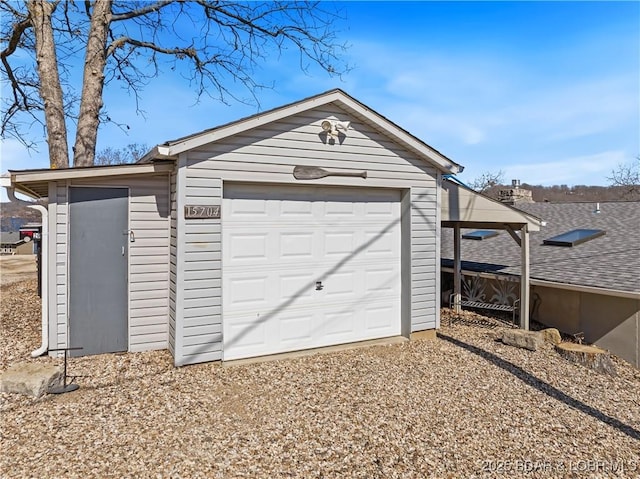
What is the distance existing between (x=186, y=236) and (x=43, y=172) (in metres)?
1.85

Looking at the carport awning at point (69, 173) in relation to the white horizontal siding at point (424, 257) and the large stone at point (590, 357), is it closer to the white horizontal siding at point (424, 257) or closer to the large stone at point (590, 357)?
the white horizontal siding at point (424, 257)

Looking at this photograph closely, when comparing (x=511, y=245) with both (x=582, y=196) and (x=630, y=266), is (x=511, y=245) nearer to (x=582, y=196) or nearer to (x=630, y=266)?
(x=630, y=266)

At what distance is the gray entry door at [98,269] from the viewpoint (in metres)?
5.18

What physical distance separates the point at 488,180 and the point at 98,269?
29866 mm

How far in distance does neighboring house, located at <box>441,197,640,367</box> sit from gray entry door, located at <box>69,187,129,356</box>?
7.27 meters

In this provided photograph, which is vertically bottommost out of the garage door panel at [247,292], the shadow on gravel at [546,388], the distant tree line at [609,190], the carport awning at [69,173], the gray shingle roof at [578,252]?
the shadow on gravel at [546,388]

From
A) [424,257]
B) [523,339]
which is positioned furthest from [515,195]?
[424,257]

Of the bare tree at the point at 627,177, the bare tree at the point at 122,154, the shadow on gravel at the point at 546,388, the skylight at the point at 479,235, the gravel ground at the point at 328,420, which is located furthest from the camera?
the bare tree at the point at 122,154

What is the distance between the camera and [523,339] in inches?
250

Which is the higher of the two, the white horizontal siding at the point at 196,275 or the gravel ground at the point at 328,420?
the white horizontal siding at the point at 196,275

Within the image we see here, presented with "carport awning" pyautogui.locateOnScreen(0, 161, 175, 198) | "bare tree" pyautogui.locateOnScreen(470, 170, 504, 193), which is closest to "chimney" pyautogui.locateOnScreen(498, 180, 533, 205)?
"carport awning" pyautogui.locateOnScreen(0, 161, 175, 198)

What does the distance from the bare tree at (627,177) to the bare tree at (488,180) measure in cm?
673

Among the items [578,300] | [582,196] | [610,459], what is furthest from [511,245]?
[582,196]

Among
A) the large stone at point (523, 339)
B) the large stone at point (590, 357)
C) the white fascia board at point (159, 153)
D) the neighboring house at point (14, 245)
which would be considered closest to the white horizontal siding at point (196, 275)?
the white fascia board at point (159, 153)
